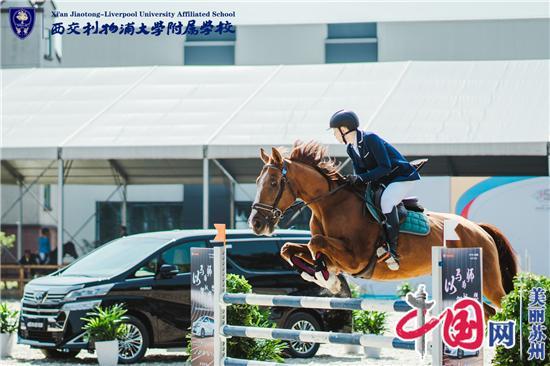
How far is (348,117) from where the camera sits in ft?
23.5

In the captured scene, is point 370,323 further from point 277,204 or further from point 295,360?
point 277,204

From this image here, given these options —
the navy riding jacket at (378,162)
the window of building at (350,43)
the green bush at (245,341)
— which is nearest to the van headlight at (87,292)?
the green bush at (245,341)

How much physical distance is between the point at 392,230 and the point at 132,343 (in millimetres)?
5029

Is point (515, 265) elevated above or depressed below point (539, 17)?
below

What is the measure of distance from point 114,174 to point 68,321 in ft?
44.9

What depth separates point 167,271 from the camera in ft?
37.2

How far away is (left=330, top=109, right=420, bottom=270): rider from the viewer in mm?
7070

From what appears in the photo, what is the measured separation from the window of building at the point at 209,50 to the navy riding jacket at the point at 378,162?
2956cm

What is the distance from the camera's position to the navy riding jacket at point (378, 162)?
7086 mm

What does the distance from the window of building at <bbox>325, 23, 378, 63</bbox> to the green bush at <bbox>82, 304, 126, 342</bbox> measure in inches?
1021

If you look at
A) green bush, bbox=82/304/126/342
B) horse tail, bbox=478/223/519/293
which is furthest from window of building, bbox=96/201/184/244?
horse tail, bbox=478/223/519/293

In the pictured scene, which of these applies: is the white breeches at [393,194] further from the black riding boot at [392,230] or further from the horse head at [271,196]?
the horse head at [271,196]

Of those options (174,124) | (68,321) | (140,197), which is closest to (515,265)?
(68,321)

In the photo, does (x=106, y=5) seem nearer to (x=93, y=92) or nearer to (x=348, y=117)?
(x=93, y=92)
